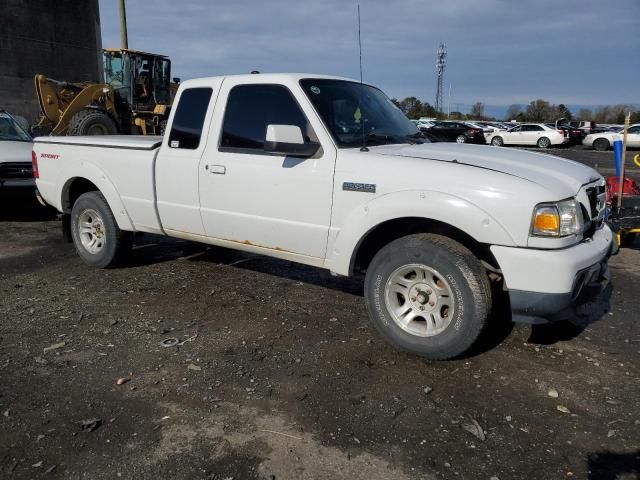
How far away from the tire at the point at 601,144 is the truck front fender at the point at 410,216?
30000mm

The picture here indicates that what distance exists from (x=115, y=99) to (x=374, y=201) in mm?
14298

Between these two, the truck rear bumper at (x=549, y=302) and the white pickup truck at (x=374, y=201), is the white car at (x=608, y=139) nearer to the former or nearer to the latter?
the white pickup truck at (x=374, y=201)

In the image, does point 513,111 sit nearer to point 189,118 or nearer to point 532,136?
point 532,136

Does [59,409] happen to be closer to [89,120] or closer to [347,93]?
[347,93]

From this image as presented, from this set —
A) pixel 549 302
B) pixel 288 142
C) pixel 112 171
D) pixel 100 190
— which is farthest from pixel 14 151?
pixel 549 302

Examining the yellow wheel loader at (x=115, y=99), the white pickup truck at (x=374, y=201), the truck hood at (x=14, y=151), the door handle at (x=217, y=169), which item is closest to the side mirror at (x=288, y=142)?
the white pickup truck at (x=374, y=201)

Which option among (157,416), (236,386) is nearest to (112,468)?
(157,416)

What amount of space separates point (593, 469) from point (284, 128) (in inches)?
111

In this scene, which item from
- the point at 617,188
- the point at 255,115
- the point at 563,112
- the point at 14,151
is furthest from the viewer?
the point at 563,112

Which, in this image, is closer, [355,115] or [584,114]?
[355,115]

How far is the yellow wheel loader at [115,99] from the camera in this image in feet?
46.1

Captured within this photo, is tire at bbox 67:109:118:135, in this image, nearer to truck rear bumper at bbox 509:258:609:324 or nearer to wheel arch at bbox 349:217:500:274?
wheel arch at bbox 349:217:500:274

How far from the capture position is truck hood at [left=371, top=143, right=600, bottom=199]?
137 inches

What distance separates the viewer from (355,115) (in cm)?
444
